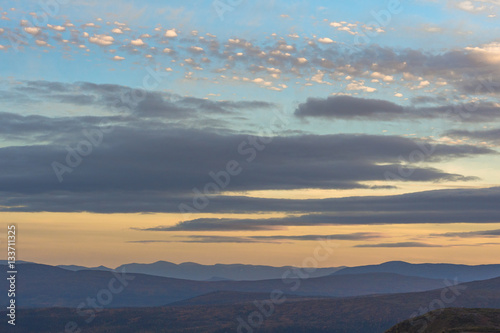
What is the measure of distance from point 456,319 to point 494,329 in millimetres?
31472

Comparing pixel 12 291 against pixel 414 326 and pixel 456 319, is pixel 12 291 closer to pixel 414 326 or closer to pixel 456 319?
pixel 414 326

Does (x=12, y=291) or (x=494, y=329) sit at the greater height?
(x=12, y=291)

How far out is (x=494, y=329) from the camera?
547 ft

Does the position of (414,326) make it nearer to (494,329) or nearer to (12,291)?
(494,329)

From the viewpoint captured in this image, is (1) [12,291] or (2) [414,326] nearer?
(1) [12,291]

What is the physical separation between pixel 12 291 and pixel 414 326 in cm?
13365

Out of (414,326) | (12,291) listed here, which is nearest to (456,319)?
(414,326)

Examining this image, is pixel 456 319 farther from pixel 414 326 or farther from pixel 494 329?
pixel 494 329

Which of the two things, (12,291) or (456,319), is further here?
(456,319)

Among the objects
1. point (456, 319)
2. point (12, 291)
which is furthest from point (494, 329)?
point (12, 291)

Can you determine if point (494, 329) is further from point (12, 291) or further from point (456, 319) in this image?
point (12, 291)

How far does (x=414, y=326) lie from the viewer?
653ft

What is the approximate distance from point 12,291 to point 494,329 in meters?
144
